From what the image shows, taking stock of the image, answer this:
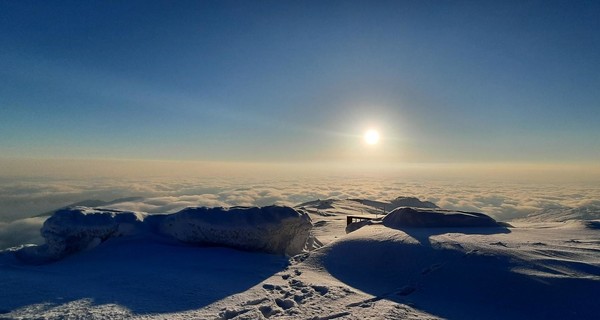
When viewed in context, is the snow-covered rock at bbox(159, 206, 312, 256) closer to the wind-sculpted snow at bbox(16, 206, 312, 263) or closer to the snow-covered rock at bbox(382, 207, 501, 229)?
the wind-sculpted snow at bbox(16, 206, 312, 263)

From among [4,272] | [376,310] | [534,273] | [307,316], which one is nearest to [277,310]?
[307,316]

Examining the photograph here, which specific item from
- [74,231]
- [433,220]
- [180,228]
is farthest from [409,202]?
[74,231]

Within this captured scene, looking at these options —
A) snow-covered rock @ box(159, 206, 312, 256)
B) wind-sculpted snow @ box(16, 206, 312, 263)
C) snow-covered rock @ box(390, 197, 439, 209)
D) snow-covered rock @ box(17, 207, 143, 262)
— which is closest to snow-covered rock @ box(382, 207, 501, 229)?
snow-covered rock @ box(159, 206, 312, 256)

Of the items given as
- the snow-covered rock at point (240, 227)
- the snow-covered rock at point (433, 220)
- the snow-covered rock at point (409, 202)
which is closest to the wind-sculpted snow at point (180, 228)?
the snow-covered rock at point (240, 227)

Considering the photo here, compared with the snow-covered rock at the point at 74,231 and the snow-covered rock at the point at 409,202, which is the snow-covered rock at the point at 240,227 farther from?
the snow-covered rock at the point at 409,202

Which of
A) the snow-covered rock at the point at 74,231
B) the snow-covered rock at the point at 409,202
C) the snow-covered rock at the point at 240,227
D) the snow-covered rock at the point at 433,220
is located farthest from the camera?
the snow-covered rock at the point at 409,202

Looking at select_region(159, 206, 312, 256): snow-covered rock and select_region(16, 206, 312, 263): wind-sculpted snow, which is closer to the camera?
select_region(16, 206, 312, 263): wind-sculpted snow
